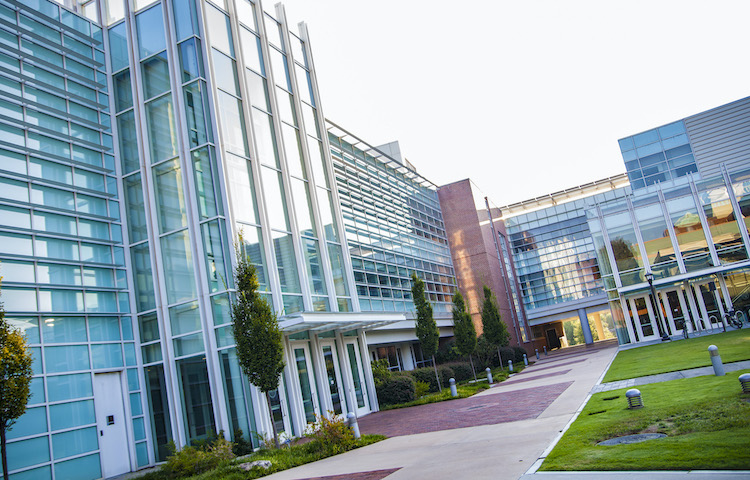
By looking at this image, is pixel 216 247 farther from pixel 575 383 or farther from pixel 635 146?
pixel 635 146

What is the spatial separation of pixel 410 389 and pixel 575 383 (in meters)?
7.28

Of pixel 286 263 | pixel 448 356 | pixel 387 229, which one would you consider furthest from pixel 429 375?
pixel 286 263

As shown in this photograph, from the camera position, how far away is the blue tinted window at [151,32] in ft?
62.4

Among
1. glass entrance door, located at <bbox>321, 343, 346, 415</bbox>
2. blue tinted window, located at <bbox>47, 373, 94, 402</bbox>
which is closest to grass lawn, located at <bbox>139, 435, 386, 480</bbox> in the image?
blue tinted window, located at <bbox>47, 373, 94, 402</bbox>

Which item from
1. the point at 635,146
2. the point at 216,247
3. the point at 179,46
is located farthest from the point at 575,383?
the point at 635,146

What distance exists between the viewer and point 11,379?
11242 millimetres

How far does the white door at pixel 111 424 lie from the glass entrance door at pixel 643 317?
3084 centimetres

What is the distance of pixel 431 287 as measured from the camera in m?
40.8

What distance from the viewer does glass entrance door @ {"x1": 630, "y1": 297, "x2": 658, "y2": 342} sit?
35281 millimetres

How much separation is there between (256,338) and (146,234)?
6.29 m

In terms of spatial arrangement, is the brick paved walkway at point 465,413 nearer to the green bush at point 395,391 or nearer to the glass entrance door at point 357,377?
the glass entrance door at point 357,377

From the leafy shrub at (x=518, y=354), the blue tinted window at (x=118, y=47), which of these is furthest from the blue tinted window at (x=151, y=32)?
the leafy shrub at (x=518, y=354)

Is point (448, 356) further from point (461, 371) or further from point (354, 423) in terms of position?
point (354, 423)

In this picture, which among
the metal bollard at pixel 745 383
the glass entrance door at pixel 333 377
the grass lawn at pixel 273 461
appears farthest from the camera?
the glass entrance door at pixel 333 377
